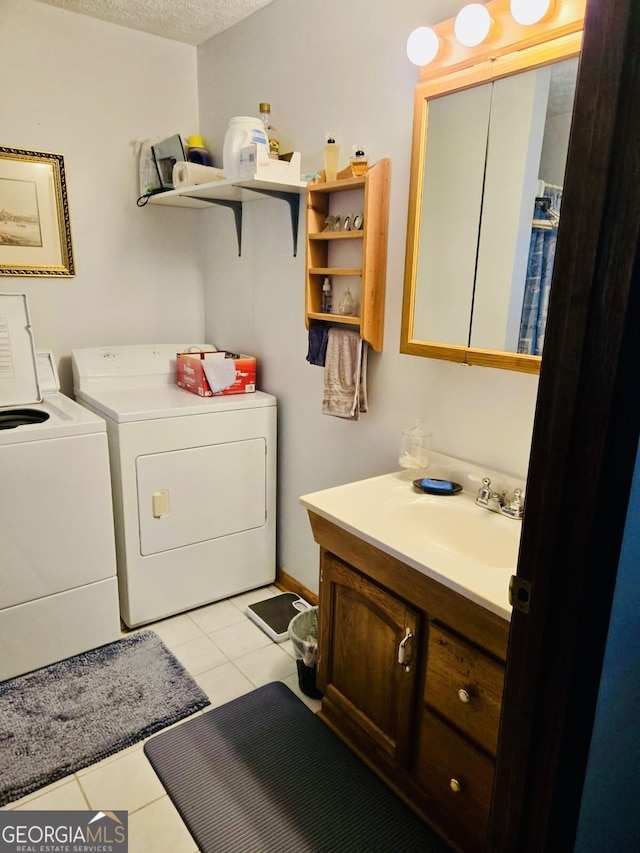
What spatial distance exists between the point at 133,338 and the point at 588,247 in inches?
102

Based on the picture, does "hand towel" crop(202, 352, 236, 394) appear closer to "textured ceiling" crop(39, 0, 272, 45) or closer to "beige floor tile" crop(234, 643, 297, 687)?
"beige floor tile" crop(234, 643, 297, 687)

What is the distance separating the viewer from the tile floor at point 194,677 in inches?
61.5

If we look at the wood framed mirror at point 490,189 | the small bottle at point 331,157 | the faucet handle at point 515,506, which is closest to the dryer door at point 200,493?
the wood framed mirror at point 490,189

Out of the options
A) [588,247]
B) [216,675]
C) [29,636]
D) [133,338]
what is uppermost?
[588,247]

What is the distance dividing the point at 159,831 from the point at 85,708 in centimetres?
59

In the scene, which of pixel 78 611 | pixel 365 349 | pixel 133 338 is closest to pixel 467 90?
pixel 365 349

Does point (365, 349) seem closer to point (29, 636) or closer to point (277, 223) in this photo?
point (277, 223)

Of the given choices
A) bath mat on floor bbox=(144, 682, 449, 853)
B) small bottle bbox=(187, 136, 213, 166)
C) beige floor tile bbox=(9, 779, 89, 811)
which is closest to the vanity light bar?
small bottle bbox=(187, 136, 213, 166)

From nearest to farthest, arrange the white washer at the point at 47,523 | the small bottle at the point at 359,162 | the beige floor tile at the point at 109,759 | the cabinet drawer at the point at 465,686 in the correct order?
the cabinet drawer at the point at 465,686 < the beige floor tile at the point at 109,759 < the small bottle at the point at 359,162 < the white washer at the point at 47,523

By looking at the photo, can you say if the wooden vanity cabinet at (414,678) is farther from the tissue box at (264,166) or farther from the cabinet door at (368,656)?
the tissue box at (264,166)

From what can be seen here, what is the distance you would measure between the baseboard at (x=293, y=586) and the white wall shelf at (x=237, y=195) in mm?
1535

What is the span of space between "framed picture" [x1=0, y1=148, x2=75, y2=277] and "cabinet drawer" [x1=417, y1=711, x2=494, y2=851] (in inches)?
96.3

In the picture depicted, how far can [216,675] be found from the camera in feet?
7.10

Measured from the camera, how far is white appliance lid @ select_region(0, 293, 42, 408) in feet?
7.62
